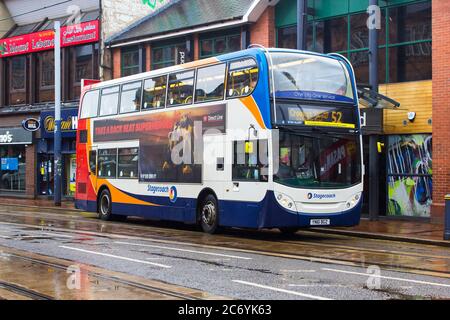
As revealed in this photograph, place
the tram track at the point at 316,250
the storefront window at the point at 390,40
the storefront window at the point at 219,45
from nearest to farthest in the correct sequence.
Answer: the tram track at the point at 316,250, the storefront window at the point at 390,40, the storefront window at the point at 219,45

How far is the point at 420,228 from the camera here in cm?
1798

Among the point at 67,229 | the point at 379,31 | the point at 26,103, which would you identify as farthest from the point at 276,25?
the point at 26,103

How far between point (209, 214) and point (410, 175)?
285 inches

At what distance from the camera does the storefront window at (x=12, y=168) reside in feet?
120

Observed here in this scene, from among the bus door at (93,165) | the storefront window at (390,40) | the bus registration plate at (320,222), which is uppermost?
the storefront window at (390,40)

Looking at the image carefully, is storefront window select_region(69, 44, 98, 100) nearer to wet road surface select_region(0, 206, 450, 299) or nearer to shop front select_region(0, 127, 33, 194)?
shop front select_region(0, 127, 33, 194)

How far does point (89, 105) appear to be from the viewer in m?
22.2

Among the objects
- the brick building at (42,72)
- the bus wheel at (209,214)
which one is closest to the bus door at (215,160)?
the bus wheel at (209,214)

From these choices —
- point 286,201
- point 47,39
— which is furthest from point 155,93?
point 47,39

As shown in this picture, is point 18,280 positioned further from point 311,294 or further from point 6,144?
point 6,144

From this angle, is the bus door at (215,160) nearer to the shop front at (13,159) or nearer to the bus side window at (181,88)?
the bus side window at (181,88)

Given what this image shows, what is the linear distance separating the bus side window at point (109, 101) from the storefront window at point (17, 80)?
16.5m

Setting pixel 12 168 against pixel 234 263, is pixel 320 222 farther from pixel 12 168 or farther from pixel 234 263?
pixel 12 168

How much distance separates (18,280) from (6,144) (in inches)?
1141
